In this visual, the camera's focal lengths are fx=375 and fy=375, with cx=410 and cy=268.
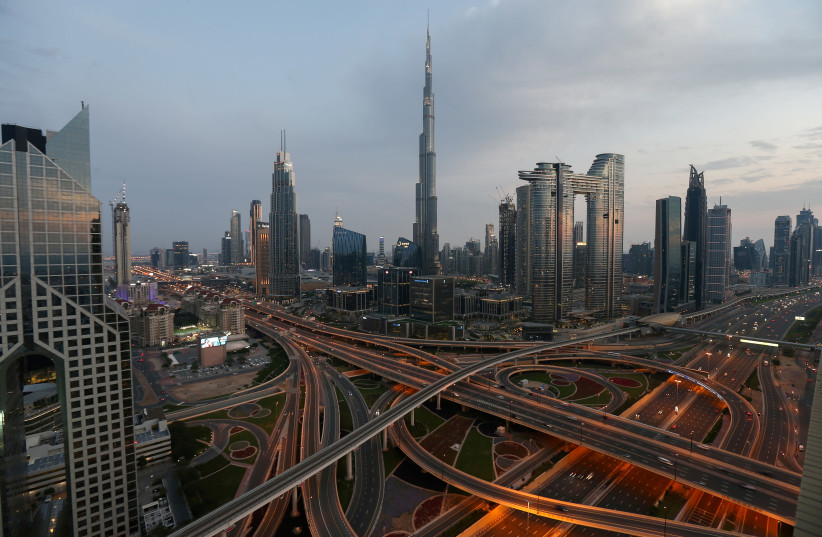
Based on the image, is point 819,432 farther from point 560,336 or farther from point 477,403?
point 560,336

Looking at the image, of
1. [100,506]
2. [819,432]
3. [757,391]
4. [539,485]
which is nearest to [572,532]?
[539,485]

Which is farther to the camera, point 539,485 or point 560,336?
point 560,336

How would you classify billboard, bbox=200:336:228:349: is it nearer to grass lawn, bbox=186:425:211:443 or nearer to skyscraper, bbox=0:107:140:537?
grass lawn, bbox=186:425:211:443

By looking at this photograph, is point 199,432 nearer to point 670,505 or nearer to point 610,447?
point 610,447

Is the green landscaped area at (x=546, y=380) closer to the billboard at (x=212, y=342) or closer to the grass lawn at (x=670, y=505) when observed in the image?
the grass lawn at (x=670, y=505)

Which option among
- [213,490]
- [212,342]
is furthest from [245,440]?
[212,342]
